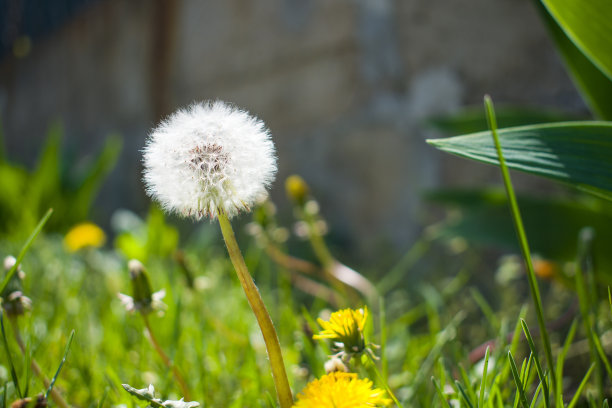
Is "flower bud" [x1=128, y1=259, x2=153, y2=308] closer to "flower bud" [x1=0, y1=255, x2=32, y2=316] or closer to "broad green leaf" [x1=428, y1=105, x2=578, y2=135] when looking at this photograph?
"flower bud" [x1=0, y1=255, x2=32, y2=316]

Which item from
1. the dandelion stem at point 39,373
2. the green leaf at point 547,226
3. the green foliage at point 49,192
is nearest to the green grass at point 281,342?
the dandelion stem at point 39,373

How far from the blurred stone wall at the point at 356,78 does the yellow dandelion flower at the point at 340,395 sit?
45.9 inches

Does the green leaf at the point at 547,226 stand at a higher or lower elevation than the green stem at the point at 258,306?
lower

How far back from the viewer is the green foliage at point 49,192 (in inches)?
82.1

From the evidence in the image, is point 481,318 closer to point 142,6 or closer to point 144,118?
point 144,118

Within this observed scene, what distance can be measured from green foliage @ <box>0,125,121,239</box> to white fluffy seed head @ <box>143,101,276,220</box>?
1753 millimetres

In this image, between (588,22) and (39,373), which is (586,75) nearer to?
(588,22)

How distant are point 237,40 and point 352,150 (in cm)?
70

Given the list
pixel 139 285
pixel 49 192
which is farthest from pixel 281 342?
pixel 49 192

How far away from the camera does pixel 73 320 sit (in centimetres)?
98

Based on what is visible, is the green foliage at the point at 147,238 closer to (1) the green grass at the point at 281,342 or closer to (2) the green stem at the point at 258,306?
(1) the green grass at the point at 281,342

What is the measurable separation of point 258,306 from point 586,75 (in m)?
0.73

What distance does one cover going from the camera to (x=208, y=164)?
418 mm

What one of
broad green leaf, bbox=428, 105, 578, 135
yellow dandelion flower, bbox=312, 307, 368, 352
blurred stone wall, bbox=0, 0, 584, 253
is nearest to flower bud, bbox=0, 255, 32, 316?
yellow dandelion flower, bbox=312, 307, 368, 352
